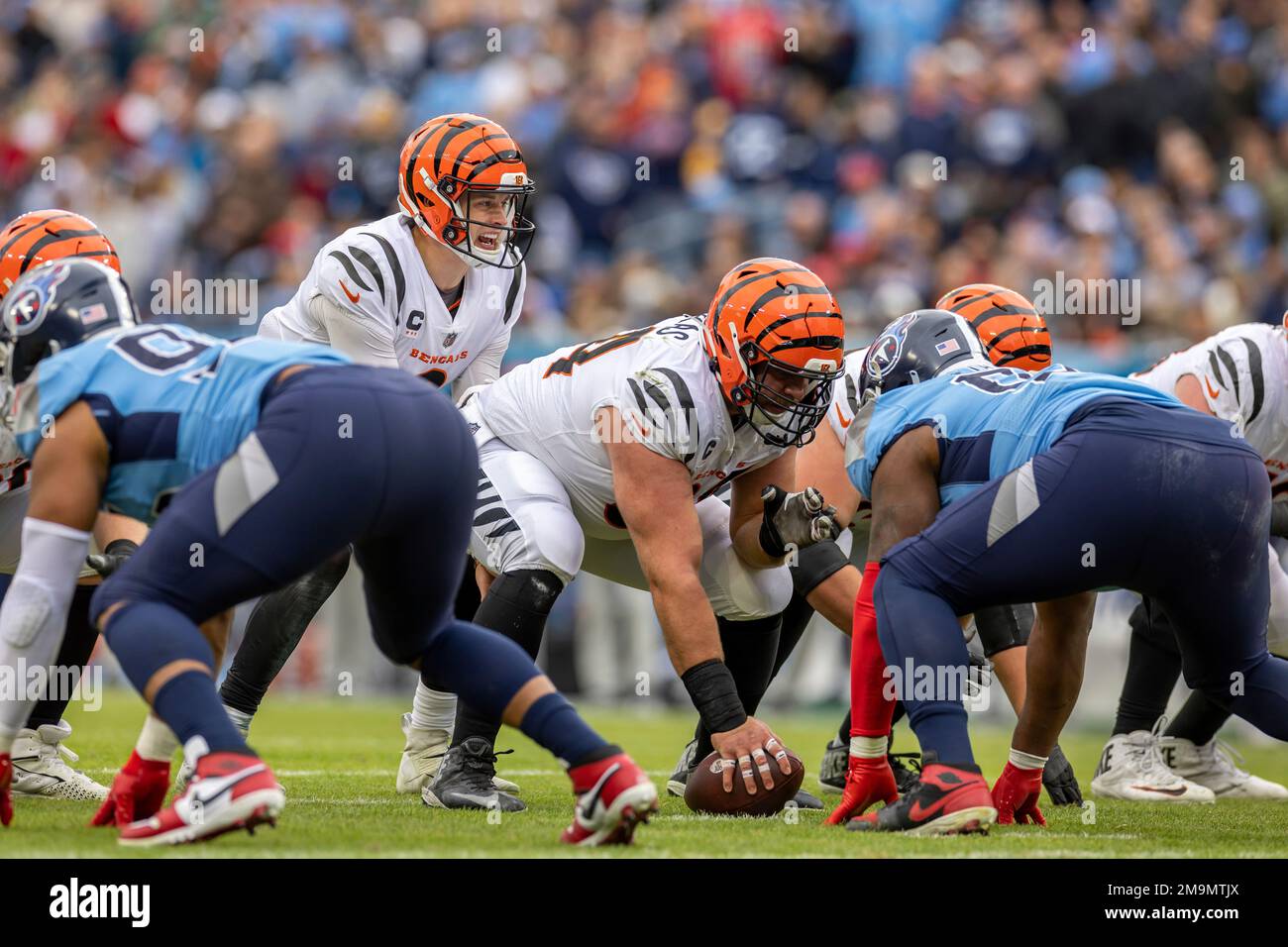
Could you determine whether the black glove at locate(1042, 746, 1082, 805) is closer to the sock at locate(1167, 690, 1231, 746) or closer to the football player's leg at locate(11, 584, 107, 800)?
the sock at locate(1167, 690, 1231, 746)

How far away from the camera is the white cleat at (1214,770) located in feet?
24.6

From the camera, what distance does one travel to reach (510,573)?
6.07 metres

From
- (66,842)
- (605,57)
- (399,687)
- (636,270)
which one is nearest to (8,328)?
(66,842)

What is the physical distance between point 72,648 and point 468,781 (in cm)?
164

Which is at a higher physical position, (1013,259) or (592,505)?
(1013,259)

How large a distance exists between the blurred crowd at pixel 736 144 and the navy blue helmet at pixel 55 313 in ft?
24.6

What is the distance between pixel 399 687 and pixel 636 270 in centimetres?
380

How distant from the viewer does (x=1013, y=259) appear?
1349 cm

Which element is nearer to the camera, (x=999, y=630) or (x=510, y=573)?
(x=510, y=573)

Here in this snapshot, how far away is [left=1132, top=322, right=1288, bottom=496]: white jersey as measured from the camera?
276 inches

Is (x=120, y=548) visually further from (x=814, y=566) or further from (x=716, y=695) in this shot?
(x=814, y=566)

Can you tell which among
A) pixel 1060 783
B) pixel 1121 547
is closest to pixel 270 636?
pixel 1060 783

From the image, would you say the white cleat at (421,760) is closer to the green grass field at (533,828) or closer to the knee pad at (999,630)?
the green grass field at (533,828)
